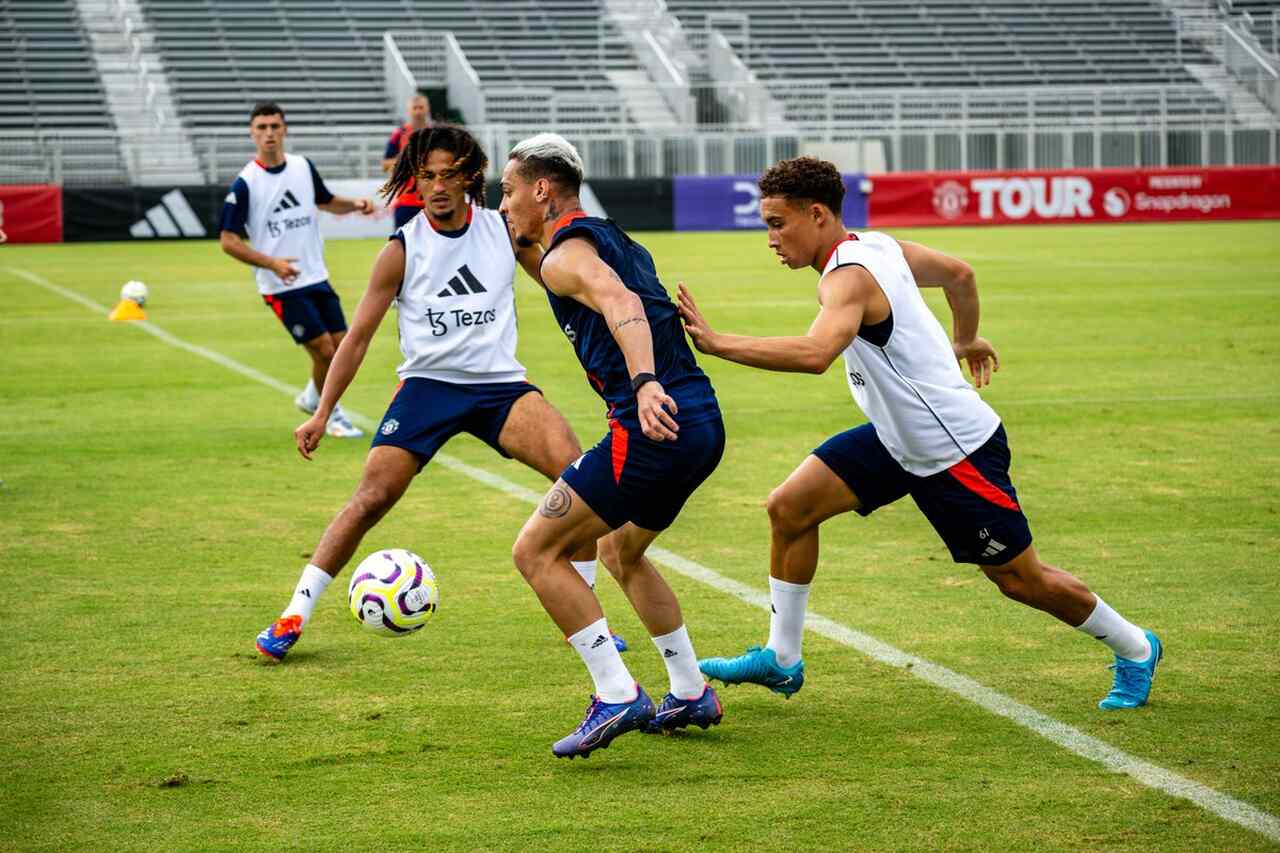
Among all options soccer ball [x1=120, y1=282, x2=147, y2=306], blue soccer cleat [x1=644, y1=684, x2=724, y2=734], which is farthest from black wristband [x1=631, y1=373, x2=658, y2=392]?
soccer ball [x1=120, y1=282, x2=147, y2=306]

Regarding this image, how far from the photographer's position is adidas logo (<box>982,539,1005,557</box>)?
547cm

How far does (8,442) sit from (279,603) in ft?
17.6

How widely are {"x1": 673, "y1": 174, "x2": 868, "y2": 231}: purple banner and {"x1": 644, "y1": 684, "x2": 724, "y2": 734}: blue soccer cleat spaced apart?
106ft

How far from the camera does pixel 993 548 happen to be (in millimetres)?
5484

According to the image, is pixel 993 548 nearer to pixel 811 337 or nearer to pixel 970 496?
pixel 970 496

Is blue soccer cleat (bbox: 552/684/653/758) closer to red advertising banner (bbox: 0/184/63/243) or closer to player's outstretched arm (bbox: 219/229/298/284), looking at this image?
player's outstretched arm (bbox: 219/229/298/284)

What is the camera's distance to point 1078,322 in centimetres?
1844

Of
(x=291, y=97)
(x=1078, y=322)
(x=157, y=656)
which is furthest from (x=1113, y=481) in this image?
(x=291, y=97)

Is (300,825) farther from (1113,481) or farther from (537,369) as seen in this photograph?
(537,369)

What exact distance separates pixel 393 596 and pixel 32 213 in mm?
30776

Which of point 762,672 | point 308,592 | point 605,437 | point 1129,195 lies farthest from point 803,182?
point 1129,195

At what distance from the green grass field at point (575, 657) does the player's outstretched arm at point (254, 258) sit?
1.23 meters

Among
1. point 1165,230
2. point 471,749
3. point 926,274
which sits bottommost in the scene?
point 1165,230

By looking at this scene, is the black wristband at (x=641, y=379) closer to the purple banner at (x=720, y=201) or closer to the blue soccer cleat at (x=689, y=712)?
the blue soccer cleat at (x=689, y=712)
